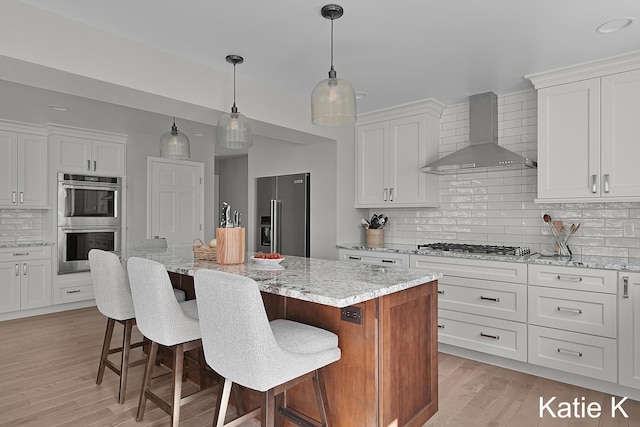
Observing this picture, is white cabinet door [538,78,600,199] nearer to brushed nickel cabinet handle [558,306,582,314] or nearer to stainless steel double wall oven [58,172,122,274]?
brushed nickel cabinet handle [558,306,582,314]

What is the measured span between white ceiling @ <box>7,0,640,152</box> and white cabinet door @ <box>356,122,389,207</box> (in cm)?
95

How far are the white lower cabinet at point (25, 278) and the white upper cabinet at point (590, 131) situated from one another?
18.4 ft

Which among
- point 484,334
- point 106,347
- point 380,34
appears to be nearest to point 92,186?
point 106,347

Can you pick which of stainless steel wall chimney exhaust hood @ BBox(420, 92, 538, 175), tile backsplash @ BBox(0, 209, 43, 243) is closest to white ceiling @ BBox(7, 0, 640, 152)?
stainless steel wall chimney exhaust hood @ BBox(420, 92, 538, 175)

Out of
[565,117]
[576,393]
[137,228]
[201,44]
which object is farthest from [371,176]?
[137,228]

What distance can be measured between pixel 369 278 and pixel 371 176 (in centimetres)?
254

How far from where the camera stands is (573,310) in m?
2.94

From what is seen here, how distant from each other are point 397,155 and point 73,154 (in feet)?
13.7

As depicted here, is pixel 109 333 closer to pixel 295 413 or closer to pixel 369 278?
pixel 295 413

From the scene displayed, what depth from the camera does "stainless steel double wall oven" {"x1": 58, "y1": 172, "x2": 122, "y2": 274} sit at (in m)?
5.20

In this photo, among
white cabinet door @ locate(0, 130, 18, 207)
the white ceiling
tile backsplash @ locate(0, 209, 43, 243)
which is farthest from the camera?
tile backsplash @ locate(0, 209, 43, 243)

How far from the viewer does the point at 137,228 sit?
5.68m

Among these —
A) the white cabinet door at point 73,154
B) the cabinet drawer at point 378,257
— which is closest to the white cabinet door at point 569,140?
the cabinet drawer at point 378,257

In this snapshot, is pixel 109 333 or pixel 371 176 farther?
pixel 371 176
